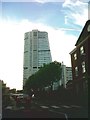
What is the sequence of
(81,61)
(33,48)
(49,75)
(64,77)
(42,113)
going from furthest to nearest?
(64,77)
(81,61)
(49,75)
(33,48)
(42,113)

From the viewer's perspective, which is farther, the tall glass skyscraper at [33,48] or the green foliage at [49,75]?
the green foliage at [49,75]

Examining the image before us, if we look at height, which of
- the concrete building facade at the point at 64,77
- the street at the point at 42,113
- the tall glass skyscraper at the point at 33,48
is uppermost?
the tall glass skyscraper at the point at 33,48

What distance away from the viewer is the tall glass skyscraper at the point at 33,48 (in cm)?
2410

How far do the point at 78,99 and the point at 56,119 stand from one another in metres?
18.3

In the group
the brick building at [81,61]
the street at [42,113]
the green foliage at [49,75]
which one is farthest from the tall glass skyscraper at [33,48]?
the brick building at [81,61]

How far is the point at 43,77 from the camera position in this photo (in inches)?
1398

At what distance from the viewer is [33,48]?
83.0 feet

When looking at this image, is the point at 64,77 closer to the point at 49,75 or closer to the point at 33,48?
the point at 49,75

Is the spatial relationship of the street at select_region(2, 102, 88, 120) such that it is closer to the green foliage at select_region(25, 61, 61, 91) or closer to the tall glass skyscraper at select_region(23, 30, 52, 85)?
the tall glass skyscraper at select_region(23, 30, 52, 85)

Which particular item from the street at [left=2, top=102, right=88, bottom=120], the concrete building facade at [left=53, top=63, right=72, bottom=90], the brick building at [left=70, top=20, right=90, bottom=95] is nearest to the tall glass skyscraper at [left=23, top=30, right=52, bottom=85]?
the street at [left=2, top=102, right=88, bottom=120]

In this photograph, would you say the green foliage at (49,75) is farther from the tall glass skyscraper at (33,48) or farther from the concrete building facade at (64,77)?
the tall glass skyscraper at (33,48)

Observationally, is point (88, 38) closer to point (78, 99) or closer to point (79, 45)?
point (79, 45)

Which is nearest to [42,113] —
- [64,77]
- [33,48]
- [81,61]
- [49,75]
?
[33,48]

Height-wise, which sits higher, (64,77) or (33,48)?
(33,48)
